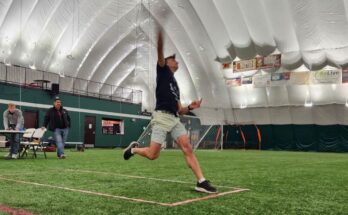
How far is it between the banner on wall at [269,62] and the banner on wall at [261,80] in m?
1.57

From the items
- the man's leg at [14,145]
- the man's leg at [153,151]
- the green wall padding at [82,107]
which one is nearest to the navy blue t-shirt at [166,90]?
the man's leg at [153,151]

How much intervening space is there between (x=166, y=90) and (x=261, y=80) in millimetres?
31348

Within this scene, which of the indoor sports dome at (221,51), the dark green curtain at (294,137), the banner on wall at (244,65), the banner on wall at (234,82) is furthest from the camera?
the banner on wall at (234,82)

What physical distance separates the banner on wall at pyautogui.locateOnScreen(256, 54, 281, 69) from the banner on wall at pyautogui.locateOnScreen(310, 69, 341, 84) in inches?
125

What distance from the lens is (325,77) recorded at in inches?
1316

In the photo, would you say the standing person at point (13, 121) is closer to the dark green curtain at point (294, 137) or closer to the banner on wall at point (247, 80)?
the banner on wall at point (247, 80)

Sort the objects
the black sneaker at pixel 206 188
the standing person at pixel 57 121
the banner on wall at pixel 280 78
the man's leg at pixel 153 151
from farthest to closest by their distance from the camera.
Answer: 1. the banner on wall at pixel 280 78
2. the standing person at pixel 57 121
3. the man's leg at pixel 153 151
4. the black sneaker at pixel 206 188

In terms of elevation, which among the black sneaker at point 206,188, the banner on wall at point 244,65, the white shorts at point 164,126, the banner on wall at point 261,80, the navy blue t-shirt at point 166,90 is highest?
the banner on wall at point 244,65

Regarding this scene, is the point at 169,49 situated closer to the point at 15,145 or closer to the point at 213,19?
the point at 213,19

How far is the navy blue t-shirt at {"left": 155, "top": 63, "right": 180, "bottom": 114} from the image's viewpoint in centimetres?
→ 584

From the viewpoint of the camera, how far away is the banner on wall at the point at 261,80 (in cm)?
3572

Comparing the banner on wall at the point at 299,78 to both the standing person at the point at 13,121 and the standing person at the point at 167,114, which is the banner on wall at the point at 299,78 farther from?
the standing person at the point at 167,114

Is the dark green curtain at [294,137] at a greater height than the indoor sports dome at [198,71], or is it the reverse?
the indoor sports dome at [198,71]

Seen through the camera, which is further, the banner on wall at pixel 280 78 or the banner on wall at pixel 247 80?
the banner on wall at pixel 247 80
